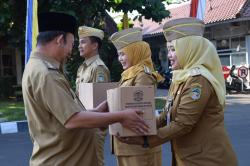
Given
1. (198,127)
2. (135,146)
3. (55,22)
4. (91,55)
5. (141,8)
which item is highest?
(141,8)

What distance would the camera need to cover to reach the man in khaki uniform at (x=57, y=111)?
2.53 metres

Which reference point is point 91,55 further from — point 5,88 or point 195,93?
point 5,88

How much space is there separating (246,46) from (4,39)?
31.2ft

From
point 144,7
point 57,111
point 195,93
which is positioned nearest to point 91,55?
point 195,93

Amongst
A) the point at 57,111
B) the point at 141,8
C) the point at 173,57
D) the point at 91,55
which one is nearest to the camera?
the point at 57,111

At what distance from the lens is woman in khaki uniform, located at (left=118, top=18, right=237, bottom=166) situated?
9.05ft

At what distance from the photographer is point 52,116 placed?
2.59 meters

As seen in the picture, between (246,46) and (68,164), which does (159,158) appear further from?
(246,46)

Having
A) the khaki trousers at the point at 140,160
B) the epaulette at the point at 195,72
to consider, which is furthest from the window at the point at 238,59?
the epaulette at the point at 195,72

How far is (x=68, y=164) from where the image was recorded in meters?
2.68

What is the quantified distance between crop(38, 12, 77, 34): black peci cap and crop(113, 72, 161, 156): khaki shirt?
1102mm

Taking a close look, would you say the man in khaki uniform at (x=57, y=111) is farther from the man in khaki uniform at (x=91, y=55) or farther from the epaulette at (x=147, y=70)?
the man in khaki uniform at (x=91, y=55)

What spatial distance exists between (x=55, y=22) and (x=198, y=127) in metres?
1.02

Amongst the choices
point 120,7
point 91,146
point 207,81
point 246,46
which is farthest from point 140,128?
point 246,46
